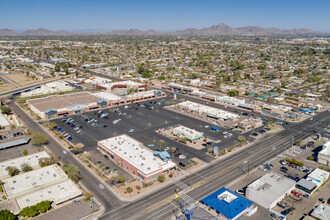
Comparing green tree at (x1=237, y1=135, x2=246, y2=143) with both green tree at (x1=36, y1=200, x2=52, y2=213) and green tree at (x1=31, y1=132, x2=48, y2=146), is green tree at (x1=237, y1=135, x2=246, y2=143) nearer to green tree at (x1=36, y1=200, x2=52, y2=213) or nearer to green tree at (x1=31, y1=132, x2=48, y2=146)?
green tree at (x1=36, y1=200, x2=52, y2=213)

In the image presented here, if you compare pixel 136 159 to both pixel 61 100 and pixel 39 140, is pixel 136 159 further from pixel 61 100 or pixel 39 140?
pixel 61 100

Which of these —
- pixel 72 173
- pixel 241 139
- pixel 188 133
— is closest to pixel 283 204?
pixel 241 139

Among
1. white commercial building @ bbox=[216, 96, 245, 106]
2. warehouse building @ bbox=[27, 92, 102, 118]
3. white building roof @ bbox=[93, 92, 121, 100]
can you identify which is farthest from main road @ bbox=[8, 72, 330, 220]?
white building roof @ bbox=[93, 92, 121, 100]

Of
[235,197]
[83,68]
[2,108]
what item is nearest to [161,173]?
[235,197]

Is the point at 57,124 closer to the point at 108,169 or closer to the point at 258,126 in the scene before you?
the point at 108,169

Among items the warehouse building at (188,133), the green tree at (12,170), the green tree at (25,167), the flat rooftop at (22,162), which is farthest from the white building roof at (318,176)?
the green tree at (12,170)

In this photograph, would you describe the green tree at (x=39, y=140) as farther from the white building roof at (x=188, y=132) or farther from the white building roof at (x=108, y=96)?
the white building roof at (x=108, y=96)

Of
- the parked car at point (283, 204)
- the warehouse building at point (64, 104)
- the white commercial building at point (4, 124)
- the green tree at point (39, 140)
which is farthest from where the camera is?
the warehouse building at point (64, 104)
